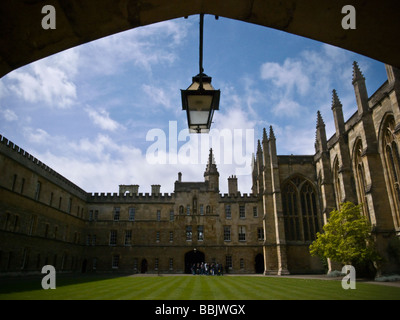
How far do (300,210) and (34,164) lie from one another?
94.5ft

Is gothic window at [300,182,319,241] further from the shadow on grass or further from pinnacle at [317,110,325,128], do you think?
the shadow on grass

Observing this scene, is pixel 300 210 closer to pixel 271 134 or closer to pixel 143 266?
pixel 271 134

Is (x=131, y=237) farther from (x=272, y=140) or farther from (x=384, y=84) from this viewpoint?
(x=384, y=84)

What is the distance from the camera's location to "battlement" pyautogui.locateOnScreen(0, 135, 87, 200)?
25.1 meters

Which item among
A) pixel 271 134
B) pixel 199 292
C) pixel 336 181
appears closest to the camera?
pixel 199 292

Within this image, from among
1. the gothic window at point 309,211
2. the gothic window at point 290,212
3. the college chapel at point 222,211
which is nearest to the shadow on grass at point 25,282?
the college chapel at point 222,211

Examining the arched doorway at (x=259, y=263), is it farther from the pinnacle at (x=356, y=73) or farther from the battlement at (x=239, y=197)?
the pinnacle at (x=356, y=73)

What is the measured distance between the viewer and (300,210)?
107ft

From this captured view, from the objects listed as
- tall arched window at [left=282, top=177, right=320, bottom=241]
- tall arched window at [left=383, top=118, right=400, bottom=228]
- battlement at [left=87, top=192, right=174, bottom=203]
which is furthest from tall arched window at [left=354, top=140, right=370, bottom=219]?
battlement at [left=87, top=192, right=174, bottom=203]

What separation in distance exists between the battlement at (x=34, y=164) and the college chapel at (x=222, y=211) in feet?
0.34

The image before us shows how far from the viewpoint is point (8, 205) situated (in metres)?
24.7

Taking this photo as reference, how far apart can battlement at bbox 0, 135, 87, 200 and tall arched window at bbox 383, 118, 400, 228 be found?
3016cm

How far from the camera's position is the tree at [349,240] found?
63.9 ft

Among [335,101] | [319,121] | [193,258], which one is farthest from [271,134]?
[193,258]
